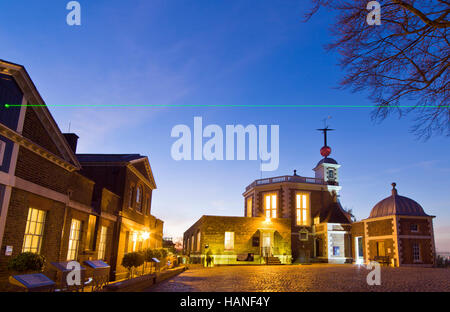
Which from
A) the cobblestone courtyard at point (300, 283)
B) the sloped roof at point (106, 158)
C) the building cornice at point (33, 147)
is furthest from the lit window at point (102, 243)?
the building cornice at point (33, 147)

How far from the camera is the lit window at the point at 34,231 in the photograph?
35.5 ft

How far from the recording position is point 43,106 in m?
11.3

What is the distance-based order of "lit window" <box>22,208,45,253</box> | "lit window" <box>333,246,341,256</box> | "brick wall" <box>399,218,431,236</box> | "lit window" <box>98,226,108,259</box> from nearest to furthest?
"lit window" <box>22,208,45,253</box> < "lit window" <box>98,226,108,259</box> < "brick wall" <box>399,218,431,236</box> < "lit window" <box>333,246,341,256</box>

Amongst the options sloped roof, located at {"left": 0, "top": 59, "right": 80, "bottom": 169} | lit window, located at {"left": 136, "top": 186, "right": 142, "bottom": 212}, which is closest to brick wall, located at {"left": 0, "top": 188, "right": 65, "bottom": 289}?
sloped roof, located at {"left": 0, "top": 59, "right": 80, "bottom": 169}

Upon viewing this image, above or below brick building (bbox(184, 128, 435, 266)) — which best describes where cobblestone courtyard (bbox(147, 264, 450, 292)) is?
below

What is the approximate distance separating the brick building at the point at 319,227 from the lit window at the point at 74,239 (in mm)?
16588

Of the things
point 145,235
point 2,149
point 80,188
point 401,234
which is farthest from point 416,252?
point 2,149

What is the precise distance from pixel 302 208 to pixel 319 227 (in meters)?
3.12

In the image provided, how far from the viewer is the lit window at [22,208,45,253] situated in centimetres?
1082

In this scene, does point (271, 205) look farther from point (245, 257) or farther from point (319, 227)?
point (245, 257)

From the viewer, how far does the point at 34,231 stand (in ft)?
36.7

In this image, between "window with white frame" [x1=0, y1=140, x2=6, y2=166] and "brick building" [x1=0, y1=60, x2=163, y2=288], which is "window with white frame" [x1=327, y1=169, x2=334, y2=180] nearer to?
"brick building" [x1=0, y1=60, x2=163, y2=288]

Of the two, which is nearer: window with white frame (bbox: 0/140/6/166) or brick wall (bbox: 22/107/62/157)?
window with white frame (bbox: 0/140/6/166)
